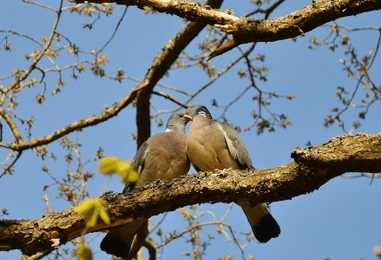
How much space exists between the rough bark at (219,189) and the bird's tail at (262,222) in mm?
731

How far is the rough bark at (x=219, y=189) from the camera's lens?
279cm

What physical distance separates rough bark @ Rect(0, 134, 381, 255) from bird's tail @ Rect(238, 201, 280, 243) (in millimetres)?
731

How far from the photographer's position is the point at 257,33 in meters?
3.53

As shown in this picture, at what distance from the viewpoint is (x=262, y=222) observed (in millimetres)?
3822

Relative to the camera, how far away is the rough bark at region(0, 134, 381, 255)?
279 centimetres

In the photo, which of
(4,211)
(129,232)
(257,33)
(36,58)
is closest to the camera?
(257,33)

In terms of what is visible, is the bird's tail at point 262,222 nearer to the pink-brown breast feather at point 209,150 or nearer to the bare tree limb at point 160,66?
the pink-brown breast feather at point 209,150

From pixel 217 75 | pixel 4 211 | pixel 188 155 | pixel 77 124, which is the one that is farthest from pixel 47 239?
pixel 217 75

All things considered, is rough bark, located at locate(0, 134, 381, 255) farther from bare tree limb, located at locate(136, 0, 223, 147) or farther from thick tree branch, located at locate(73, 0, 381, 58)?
bare tree limb, located at locate(136, 0, 223, 147)

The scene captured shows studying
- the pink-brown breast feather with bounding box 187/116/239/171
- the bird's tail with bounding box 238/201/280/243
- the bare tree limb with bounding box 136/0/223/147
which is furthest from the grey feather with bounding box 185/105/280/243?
the bare tree limb with bounding box 136/0/223/147

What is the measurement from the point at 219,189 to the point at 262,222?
857mm

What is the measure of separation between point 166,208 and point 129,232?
82 centimetres

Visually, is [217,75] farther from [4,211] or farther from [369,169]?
[369,169]

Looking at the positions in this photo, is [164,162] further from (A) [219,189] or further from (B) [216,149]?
(A) [219,189]
